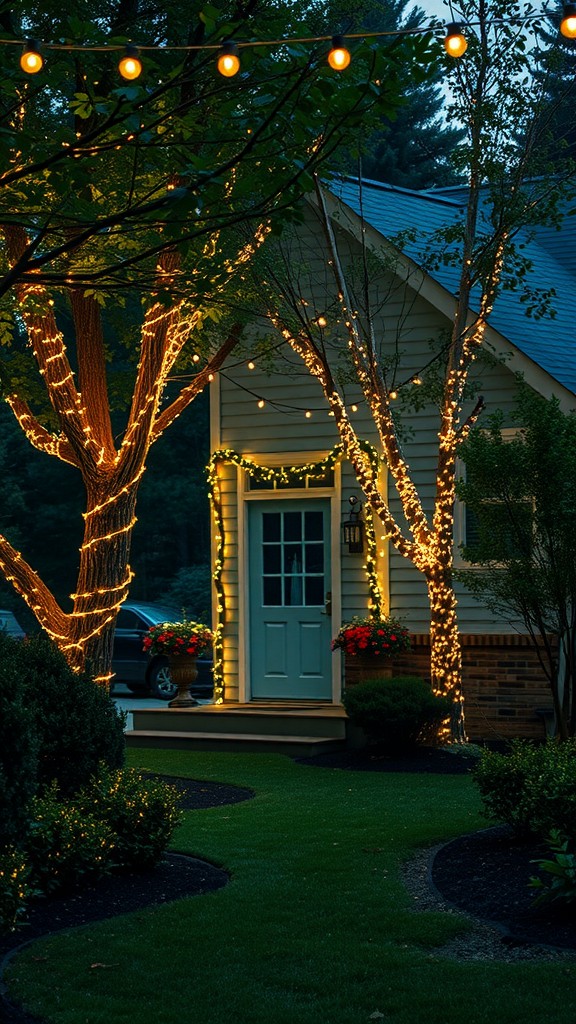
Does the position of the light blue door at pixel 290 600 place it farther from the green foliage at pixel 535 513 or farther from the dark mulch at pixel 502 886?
the dark mulch at pixel 502 886

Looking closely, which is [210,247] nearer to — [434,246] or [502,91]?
[502,91]

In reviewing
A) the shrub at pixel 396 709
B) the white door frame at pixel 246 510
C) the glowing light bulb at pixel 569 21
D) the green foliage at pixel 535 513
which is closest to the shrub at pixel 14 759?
the glowing light bulb at pixel 569 21

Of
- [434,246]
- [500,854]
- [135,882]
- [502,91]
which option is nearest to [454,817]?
[500,854]

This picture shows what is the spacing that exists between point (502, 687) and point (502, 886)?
7.06 metres

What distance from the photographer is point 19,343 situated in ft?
124

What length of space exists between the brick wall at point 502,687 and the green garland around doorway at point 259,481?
1172mm

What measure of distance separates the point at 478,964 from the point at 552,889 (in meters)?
0.71

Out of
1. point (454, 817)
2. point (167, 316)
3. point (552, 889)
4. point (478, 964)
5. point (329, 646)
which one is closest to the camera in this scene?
point (478, 964)

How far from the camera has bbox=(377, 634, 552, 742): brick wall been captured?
533 inches

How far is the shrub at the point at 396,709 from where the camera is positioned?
12.4 metres

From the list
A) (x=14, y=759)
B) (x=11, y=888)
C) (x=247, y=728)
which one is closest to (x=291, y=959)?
(x=11, y=888)

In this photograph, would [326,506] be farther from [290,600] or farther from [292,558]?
[290,600]

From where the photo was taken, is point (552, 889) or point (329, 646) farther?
point (329, 646)

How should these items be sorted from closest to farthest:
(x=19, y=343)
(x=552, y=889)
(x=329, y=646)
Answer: (x=552, y=889)
(x=329, y=646)
(x=19, y=343)
